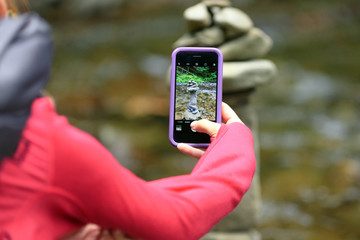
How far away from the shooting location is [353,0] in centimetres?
620

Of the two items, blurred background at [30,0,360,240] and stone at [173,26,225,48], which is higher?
stone at [173,26,225,48]

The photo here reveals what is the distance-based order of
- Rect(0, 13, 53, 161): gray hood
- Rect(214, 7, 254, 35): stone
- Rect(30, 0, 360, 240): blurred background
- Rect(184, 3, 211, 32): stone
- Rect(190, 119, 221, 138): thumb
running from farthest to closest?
Rect(30, 0, 360, 240): blurred background
Rect(214, 7, 254, 35): stone
Rect(184, 3, 211, 32): stone
Rect(190, 119, 221, 138): thumb
Rect(0, 13, 53, 161): gray hood

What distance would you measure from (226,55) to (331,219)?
1.72 m

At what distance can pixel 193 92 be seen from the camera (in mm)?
709

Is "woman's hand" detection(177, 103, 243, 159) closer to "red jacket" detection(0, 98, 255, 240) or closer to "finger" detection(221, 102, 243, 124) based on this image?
"finger" detection(221, 102, 243, 124)

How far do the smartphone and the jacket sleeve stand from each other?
0.06 metres

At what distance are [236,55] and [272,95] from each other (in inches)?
124

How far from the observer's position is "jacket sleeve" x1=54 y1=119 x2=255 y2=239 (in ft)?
1.59

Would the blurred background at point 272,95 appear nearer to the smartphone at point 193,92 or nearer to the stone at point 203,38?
the stone at point 203,38

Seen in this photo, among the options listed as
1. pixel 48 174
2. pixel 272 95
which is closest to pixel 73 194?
pixel 48 174

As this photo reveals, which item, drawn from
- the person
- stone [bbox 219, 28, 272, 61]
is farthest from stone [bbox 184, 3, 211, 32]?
the person

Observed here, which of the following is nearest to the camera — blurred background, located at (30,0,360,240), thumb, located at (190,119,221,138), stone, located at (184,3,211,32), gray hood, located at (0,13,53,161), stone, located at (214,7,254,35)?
gray hood, located at (0,13,53,161)

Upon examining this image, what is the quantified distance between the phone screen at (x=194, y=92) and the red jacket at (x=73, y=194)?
15 centimetres

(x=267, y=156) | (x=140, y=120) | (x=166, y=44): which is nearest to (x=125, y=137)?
(x=140, y=120)
